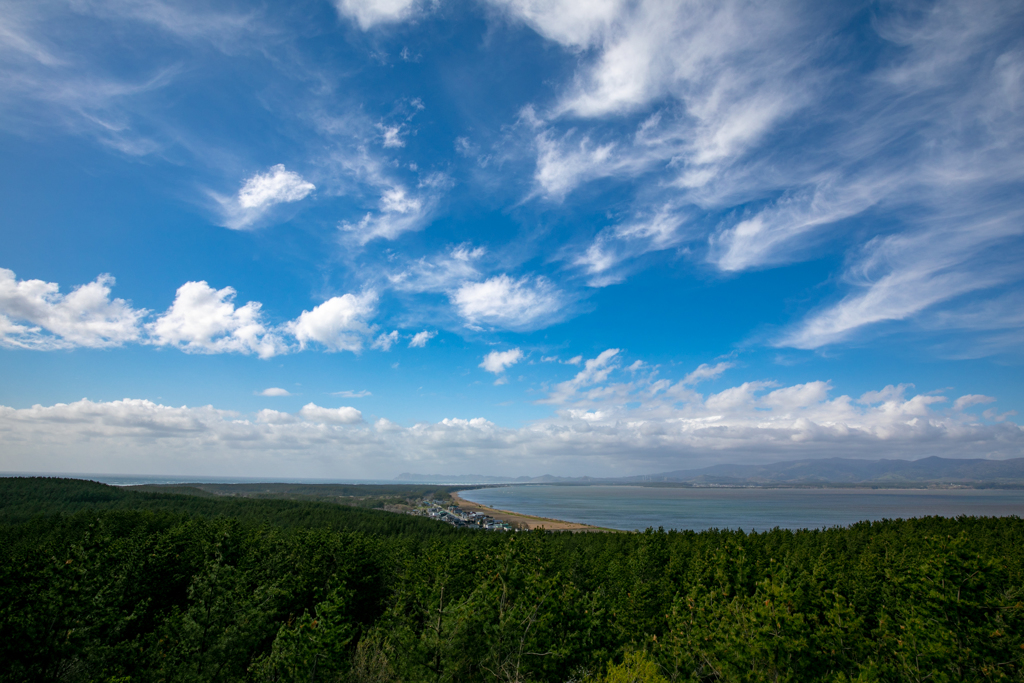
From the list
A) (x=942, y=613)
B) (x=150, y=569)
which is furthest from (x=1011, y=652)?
(x=150, y=569)

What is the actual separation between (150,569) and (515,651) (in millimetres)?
36489

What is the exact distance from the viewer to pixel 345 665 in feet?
94.4

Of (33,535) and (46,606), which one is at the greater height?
(46,606)

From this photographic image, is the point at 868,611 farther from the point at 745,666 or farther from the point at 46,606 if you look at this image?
the point at 46,606

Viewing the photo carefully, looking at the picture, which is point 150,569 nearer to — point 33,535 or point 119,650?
point 119,650

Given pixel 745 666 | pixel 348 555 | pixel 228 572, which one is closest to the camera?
pixel 745 666

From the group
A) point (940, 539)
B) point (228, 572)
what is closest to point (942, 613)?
point (940, 539)

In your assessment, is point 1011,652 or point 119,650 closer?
point 1011,652

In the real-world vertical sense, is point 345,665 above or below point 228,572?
below

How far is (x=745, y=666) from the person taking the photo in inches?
891

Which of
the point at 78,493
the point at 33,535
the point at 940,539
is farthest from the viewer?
the point at 78,493

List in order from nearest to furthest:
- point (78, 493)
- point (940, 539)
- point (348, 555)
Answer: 1. point (940, 539)
2. point (348, 555)
3. point (78, 493)

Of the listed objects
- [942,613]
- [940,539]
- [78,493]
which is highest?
[940,539]

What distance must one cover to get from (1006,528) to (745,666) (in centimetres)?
6375
